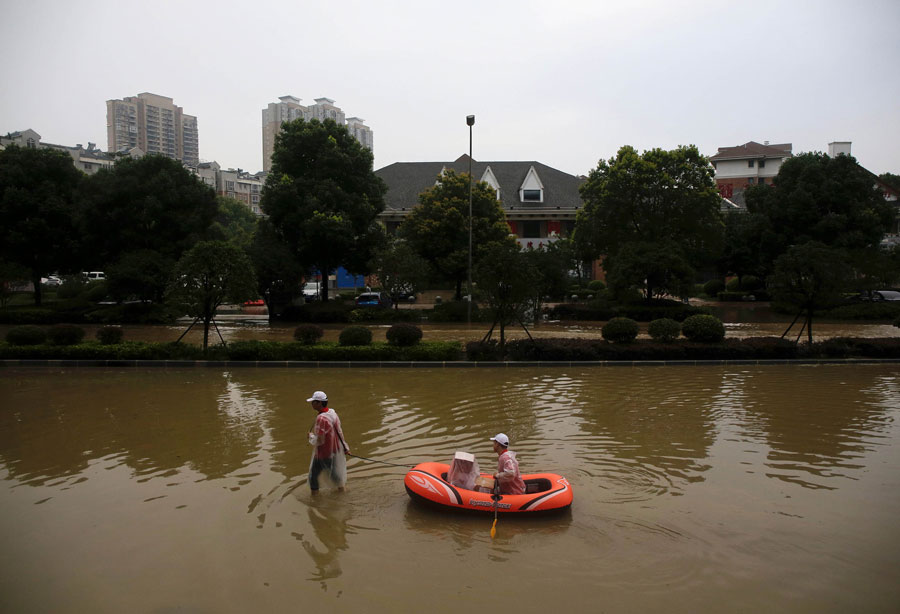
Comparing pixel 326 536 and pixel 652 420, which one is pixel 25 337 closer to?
pixel 326 536

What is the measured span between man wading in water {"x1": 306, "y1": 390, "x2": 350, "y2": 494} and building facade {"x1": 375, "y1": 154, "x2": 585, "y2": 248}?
41998mm

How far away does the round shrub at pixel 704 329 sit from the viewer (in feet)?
66.4

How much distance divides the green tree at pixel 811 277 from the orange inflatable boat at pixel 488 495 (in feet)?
49.3

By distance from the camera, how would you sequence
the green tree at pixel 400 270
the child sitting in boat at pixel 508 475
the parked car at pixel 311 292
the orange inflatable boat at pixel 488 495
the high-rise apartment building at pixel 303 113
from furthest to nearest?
the high-rise apartment building at pixel 303 113 < the parked car at pixel 311 292 < the green tree at pixel 400 270 < the child sitting in boat at pixel 508 475 < the orange inflatable boat at pixel 488 495

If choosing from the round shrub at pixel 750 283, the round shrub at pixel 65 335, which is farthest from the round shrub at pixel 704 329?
the round shrub at pixel 750 283

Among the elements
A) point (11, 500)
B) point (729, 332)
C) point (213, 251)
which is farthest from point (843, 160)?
point (11, 500)

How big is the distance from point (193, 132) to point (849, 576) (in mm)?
150670

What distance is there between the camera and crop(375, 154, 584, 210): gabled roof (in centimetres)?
5269

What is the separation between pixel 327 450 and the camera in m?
9.04

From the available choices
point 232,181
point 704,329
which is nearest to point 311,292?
point 704,329

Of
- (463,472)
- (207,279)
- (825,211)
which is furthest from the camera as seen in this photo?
(825,211)

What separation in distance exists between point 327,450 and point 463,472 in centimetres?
190

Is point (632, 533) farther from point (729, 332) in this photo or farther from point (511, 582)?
point (729, 332)

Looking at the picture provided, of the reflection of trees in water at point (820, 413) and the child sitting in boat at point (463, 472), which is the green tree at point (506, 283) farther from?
the child sitting in boat at point (463, 472)
